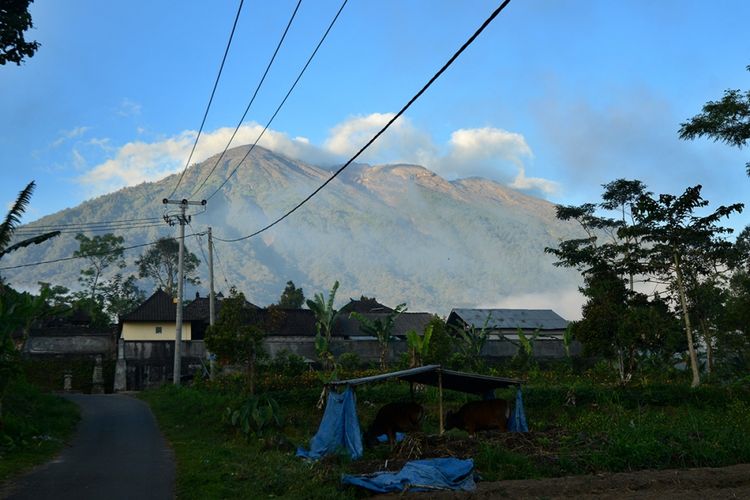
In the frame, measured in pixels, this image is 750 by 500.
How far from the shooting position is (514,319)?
5625 cm

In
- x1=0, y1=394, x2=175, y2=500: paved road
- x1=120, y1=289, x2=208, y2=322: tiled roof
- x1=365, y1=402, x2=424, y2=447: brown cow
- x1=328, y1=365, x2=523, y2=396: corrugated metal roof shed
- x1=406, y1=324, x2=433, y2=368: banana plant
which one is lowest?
x1=0, y1=394, x2=175, y2=500: paved road

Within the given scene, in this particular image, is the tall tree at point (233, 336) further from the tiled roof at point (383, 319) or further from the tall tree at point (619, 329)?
the tiled roof at point (383, 319)

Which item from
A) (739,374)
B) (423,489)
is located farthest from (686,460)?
(739,374)

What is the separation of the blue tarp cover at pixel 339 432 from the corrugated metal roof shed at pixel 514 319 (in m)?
37.9

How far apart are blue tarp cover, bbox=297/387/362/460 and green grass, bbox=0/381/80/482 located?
6512mm

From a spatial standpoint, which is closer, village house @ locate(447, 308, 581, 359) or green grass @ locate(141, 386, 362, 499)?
green grass @ locate(141, 386, 362, 499)

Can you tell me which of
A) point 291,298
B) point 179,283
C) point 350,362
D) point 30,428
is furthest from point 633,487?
point 291,298

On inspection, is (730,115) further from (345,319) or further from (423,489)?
(345,319)

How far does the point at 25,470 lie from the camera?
14.5 metres

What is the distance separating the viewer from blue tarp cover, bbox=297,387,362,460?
53.6 ft

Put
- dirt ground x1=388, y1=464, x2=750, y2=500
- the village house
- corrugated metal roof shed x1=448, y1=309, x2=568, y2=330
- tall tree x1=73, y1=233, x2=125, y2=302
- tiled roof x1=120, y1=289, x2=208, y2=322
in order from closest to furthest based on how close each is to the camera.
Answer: dirt ground x1=388, y1=464, x2=750, y2=500 < tiled roof x1=120, y1=289, x2=208, y2=322 < the village house < corrugated metal roof shed x1=448, y1=309, x2=568, y2=330 < tall tree x1=73, y1=233, x2=125, y2=302

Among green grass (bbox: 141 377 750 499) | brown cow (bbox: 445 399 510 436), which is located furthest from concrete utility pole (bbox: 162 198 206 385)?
brown cow (bbox: 445 399 510 436)

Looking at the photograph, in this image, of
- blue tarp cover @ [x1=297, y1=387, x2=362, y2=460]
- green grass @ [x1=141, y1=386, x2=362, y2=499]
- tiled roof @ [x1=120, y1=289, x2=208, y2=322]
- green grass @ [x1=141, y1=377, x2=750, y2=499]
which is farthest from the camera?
tiled roof @ [x1=120, y1=289, x2=208, y2=322]

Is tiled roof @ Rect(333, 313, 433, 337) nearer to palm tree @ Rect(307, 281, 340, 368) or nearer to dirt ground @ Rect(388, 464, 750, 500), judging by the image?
palm tree @ Rect(307, 281, 340, 368)
